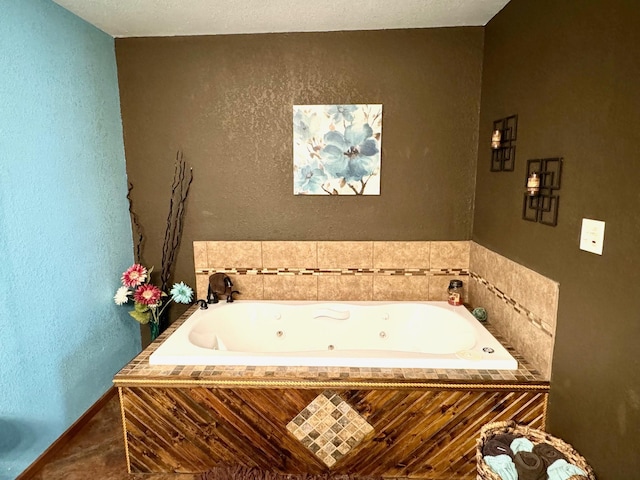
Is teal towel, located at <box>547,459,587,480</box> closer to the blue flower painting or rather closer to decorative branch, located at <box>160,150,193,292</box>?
the blue flower painting

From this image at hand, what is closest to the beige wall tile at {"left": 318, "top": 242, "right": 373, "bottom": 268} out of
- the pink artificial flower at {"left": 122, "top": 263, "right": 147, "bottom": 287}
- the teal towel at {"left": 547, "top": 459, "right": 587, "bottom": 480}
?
the pink artificial flower at {"left": 122, "top": 263, "right": 147, "bottom": 287}

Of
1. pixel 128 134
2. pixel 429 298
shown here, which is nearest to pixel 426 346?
pixel 429 298

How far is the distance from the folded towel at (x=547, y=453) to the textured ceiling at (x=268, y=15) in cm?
230

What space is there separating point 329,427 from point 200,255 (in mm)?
1595

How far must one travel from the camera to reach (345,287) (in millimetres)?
2803

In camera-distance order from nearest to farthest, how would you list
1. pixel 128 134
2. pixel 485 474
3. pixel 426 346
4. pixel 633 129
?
pixel 633 129, pixel 485 474, pixel 426 346, pixel 128 134

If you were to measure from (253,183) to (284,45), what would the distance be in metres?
0.97

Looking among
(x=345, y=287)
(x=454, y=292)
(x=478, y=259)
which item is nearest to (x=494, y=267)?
(x=478, y=259)

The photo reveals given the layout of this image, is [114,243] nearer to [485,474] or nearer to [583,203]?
[485,474]

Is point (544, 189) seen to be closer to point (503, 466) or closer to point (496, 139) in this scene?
point (496, 139)

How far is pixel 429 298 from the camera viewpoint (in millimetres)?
2785

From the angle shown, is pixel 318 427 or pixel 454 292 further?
pixel 454 292

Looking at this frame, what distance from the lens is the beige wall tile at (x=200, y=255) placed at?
9.18 feet

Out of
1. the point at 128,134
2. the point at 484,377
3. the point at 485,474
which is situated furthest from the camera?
the point at 128,134
